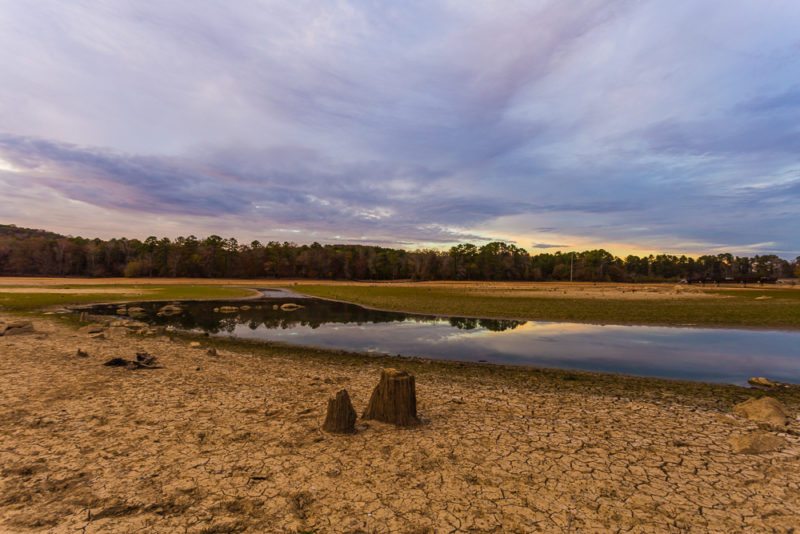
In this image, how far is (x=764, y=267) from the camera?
19575 cm

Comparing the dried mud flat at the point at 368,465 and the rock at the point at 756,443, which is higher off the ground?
the rock at the point at 756,443

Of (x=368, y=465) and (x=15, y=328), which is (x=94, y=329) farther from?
(x=368, y=465)

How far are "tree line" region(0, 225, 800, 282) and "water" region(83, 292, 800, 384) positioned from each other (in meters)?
105

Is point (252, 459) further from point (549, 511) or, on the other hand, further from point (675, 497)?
point (675, 497)

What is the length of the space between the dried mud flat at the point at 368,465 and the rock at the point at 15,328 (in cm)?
1163

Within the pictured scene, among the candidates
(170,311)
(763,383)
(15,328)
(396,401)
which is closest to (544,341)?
(763,383)

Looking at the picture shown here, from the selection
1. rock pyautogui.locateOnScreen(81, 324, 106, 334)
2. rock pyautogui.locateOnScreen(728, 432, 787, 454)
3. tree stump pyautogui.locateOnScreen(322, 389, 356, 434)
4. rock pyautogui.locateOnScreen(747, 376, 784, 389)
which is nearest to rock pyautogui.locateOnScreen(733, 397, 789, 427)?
rock pyautogui.locateOnScreen(728, 432, 787, 454)

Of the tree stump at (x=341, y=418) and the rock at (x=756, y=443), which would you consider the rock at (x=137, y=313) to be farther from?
the rock at (x=756, y=443)

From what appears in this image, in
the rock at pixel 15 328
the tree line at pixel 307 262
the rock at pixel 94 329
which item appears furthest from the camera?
the tree line at pixel 307 262

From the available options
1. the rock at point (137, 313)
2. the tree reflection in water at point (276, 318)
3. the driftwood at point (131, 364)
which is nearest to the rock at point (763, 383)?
the tree reflection in water at point (276, 318)

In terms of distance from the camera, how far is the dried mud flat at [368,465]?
18.6 ft

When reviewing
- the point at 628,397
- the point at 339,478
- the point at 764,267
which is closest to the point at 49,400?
the point at 339,478

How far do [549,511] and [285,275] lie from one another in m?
148

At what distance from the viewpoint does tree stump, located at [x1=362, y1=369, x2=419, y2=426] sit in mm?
9422
